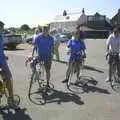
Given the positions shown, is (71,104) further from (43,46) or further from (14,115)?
(43,46)

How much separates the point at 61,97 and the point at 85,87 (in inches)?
70.4

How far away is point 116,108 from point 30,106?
6.42 feet

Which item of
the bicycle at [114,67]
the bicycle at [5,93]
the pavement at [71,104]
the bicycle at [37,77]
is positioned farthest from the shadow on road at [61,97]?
the bicycle at [114,67]

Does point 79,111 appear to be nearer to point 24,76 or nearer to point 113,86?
point 113,86

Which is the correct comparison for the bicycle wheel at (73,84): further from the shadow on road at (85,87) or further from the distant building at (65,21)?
the distant building at (65,21)

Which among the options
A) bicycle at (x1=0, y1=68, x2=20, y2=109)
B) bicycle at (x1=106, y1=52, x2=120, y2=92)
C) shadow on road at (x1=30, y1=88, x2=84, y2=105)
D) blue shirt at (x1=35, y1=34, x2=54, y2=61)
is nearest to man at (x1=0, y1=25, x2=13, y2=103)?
bicycle at (x1=0, y1=68, x2=20, y2=109)

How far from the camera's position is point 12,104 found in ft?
30.1

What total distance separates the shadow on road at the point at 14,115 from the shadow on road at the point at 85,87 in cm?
300

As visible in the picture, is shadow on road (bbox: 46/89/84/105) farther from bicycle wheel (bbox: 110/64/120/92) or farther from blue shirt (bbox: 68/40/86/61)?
bicycle wheel (bbox: 110/64/120/92)

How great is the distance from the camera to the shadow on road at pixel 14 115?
8514 millimetres

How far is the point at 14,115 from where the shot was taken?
8695 millimetres

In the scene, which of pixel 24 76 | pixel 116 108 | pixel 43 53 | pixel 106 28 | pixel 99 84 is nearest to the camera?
pixel 116 108

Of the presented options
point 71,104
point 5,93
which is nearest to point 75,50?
point 71,104

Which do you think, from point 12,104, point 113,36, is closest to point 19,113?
point 12,104
